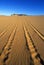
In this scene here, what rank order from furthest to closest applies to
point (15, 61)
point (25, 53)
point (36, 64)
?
point (25, 53)
point (15, 61)
point (36, 64)

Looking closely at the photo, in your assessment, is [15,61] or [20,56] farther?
[20,56]

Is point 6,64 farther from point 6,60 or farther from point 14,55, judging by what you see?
point 14,55

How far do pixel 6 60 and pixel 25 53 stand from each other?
1.11 meters

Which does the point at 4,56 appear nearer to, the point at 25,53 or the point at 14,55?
the point at 14,55

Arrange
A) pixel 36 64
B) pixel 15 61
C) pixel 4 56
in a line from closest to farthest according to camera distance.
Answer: pixel 36 64 < pixel 15 61 < pixel 4 56

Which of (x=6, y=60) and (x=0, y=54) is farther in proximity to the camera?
(x=0, y=54)

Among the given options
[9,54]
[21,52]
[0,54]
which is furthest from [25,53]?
[0,54]

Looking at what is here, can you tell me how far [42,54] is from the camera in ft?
18.9

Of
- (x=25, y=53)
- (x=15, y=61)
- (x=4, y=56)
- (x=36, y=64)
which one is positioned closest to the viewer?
(x=36, y=64)

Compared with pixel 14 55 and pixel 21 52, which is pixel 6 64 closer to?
pixel 14 55

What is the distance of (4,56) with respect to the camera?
17.9ft

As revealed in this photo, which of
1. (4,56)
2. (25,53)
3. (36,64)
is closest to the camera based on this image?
(36,64)

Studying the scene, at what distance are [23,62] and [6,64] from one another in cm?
64

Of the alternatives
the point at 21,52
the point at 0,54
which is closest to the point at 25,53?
the point at 21,52
